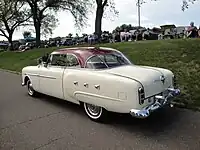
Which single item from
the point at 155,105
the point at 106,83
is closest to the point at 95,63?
the point at 106,83

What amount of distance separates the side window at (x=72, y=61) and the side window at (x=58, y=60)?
150 millimetres

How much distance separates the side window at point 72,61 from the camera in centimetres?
612

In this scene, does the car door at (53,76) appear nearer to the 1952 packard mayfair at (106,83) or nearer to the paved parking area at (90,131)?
the 1952 packard mayfair at (106,83)

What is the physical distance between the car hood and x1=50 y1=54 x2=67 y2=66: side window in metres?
1.57

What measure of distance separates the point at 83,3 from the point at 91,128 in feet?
87.3

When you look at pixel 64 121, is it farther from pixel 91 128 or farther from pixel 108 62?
pixel 108 62

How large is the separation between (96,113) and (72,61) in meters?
1.39

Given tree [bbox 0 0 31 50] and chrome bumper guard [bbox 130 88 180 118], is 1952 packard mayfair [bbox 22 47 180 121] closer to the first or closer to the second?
chrome bumper guard [bbox 130 88 180 118]

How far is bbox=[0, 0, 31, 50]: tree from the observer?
34.8 m

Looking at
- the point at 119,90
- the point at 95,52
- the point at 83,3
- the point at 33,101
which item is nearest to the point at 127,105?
the point at 119,90

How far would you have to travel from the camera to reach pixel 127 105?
4727 mm

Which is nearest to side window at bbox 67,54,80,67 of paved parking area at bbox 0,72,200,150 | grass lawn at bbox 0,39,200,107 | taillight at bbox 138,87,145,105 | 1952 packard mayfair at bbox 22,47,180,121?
1952 packard mayfair at bbox 22,47,180,121

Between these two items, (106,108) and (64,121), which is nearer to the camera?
(106,108)

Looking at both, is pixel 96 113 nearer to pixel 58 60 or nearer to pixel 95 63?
pixel 95 63
